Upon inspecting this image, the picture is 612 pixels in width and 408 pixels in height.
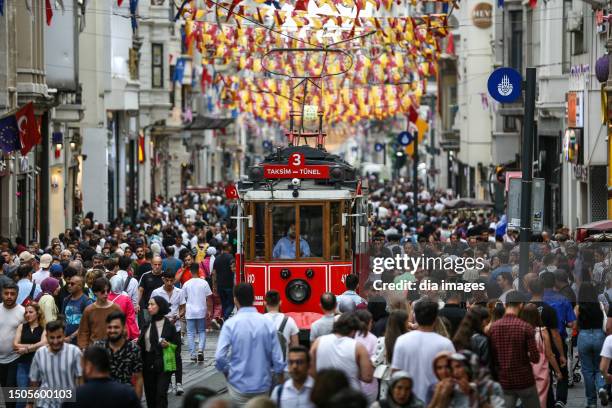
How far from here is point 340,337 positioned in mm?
13086

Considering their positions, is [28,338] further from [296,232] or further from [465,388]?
[296,232]

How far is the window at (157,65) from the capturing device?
6512 cm

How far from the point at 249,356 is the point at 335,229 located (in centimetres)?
886

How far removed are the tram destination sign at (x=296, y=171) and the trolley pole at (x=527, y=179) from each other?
12.1 feet

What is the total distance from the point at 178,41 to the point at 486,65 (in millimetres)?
15266

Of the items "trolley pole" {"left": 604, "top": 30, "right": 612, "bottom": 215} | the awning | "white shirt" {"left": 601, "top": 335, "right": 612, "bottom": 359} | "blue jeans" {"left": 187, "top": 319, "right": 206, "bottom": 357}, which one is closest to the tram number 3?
"blue jeans" {"left": 187, "top": 319, "right": 206, "bottom": 357}

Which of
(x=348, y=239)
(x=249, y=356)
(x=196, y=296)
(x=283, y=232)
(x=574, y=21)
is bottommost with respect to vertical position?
(x=196, y=296)

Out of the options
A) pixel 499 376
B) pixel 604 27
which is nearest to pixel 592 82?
pixel 604 27

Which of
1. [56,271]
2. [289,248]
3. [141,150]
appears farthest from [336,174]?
[141,150]

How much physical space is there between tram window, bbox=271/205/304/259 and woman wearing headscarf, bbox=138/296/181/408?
5.76 metres

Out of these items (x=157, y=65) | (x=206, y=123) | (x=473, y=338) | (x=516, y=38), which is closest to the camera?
(x=473, y=338)

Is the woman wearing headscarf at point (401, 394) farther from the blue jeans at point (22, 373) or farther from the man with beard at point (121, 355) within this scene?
the blue jeans at point (22, 373)

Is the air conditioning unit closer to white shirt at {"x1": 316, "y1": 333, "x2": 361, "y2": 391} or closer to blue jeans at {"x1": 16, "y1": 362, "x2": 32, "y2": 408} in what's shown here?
blue jeans at {"x1": 16, "y1": 362, "x2": 32, "y2": 408}

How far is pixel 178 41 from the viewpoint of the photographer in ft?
233
